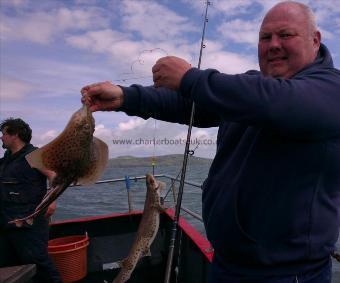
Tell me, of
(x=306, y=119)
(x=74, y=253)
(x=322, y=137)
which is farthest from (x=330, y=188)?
Result: (x=74, y=253)

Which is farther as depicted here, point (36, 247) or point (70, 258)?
point (70, 258)

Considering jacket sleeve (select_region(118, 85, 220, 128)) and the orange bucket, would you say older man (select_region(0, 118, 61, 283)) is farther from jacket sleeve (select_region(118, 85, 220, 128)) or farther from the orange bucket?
jacket sleeve (select_region(118, 85, 220, 128))

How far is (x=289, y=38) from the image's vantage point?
2201mm

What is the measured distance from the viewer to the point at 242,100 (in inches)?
69.5

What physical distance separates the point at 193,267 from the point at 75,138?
336 cm

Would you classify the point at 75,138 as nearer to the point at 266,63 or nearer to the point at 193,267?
the point at 266,63

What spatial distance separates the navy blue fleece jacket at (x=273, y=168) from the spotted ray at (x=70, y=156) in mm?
773

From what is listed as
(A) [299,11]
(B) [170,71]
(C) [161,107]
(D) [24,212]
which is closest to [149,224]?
(C) [161,107]

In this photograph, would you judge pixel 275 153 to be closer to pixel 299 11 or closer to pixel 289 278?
pixel 289 278

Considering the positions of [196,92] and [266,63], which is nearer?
[196,92]

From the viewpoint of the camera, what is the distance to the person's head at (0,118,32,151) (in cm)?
591

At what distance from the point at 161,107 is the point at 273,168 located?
1.07 m

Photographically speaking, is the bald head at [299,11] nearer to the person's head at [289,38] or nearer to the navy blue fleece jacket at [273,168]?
the person's head at [289,38]

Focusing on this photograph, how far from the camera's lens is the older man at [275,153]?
1.78 metres
